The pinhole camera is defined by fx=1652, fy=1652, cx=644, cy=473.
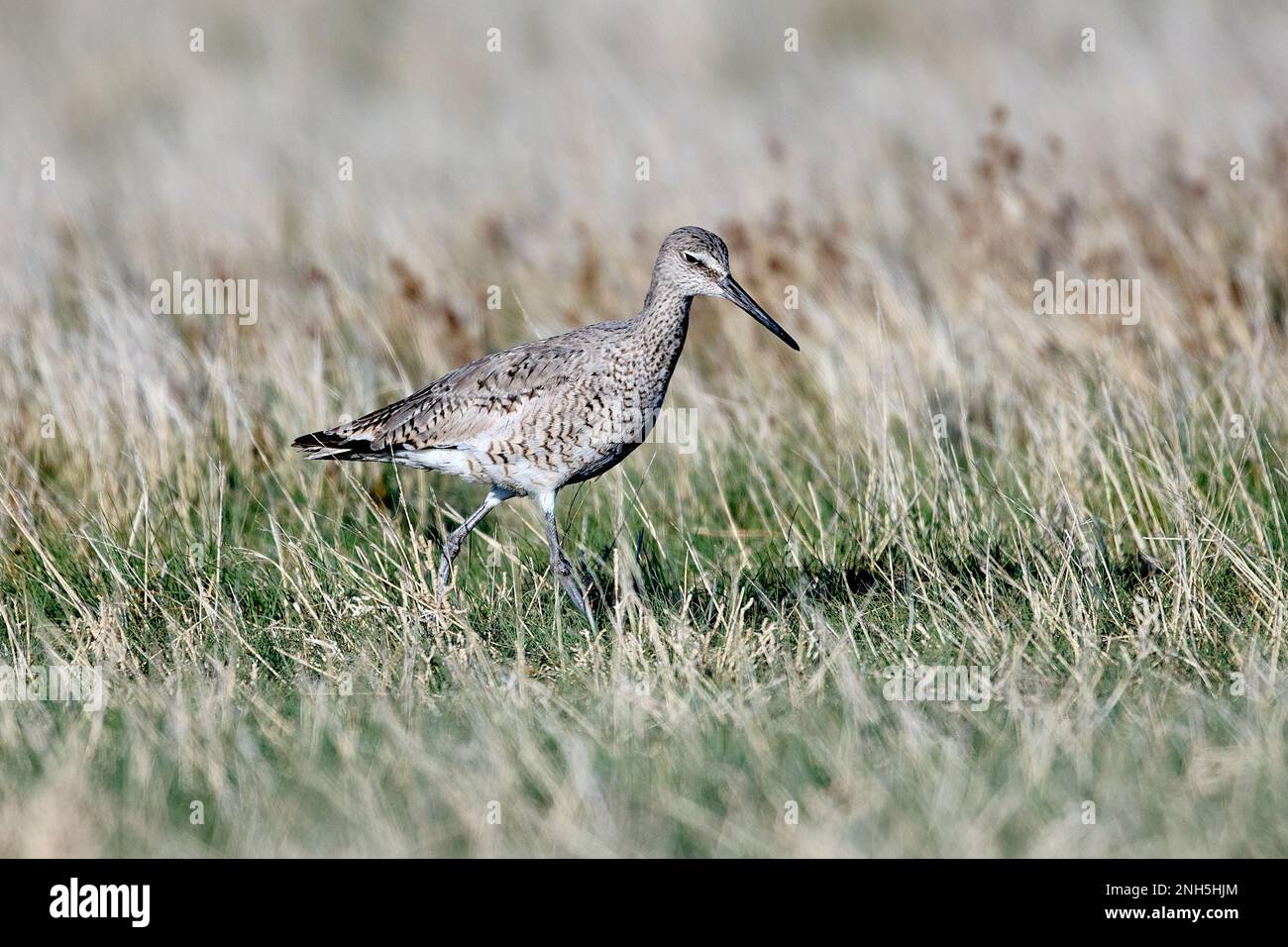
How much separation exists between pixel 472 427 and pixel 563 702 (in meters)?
1.59

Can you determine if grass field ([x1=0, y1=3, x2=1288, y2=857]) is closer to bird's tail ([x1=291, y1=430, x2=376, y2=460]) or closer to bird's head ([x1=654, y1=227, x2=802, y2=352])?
bird's tail ([x1=291, y1=430, x2=376, y2=460])

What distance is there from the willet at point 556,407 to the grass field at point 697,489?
355mm

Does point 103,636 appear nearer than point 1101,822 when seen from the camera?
No

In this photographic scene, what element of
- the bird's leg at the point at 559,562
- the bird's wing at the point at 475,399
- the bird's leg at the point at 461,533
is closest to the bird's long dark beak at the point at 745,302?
the bird's wing at the point at 475,399

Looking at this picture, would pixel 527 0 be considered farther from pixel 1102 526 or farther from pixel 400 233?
pixel 1102 526

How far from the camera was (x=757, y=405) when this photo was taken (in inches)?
322

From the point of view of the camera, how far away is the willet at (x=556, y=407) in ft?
20.4

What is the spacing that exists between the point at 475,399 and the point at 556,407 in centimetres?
40

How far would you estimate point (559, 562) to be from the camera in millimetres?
6309

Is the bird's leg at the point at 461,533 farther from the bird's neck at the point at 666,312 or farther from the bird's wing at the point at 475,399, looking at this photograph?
the bird's neck at the point at 666,312

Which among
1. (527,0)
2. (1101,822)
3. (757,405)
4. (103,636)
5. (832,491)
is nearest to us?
(1101,822)

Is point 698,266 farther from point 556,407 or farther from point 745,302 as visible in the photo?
point 556,407

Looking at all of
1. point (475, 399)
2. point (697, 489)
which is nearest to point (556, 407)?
point (475, 399)

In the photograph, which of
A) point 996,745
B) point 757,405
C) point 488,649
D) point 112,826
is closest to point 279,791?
point 112,826
